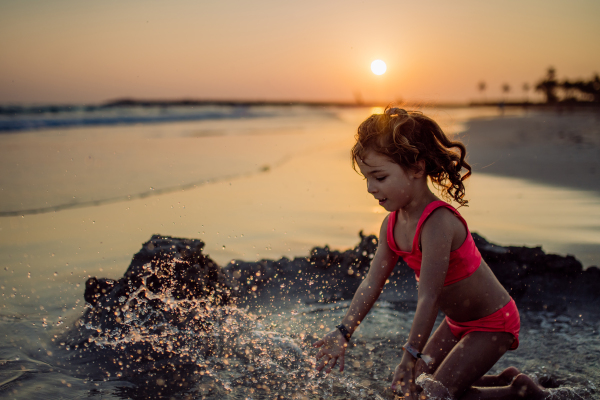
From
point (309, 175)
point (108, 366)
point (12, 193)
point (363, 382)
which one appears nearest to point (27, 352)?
point (108, 366)

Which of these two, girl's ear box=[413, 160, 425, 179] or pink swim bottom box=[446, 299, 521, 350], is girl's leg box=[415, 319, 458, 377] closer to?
pink swim bottom box=[446, 299, 521, 350]

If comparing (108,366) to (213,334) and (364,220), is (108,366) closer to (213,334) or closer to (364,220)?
(213,334)

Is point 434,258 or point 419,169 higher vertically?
point 419,169

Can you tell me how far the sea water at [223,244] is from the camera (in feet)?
8.81

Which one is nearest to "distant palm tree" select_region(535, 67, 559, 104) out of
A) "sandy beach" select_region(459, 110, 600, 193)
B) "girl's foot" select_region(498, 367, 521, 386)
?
"sandy beach" select_region(459, 110, 600, 193)

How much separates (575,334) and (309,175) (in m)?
6.06

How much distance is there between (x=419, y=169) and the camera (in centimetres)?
231

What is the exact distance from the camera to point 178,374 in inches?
107

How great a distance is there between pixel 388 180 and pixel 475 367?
99 cm

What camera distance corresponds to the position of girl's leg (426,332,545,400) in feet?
7.57

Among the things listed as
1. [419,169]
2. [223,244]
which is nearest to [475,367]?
[419,169]

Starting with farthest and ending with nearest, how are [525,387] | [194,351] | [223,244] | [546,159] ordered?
[546,159] → [223,244] → [194,351] → [525,387]

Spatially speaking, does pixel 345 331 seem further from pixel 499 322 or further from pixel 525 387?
pixel 525 387

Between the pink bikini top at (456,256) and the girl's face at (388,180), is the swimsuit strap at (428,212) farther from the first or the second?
the girl's face at (388,180)
